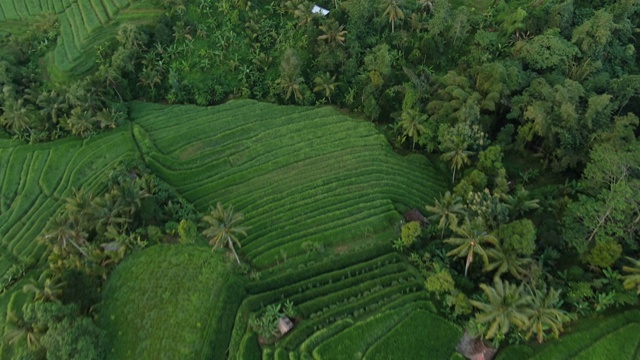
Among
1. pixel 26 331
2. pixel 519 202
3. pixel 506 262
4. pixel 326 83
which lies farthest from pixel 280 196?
pixel 26 331

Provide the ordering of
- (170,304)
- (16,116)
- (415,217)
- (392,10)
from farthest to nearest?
(392,10)
(16,116)
(415,217)
(170,304)

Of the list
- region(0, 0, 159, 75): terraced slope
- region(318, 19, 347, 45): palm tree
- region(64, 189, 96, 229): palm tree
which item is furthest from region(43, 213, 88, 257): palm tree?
region(318, 19, 347, 45): palm tree

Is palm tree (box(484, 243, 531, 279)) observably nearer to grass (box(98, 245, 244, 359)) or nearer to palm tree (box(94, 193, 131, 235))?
grass (box(98, 245, 244, 359))

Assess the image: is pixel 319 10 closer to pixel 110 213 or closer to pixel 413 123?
pixel 413 123

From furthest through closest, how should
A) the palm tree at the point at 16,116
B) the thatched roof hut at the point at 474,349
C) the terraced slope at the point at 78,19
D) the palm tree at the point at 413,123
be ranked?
1. the terraced slope at the point at 78,19
2. the palm tree at the point at 16,116
3. the palm tree at the point at 413,123
4. the thatched roof hut at the point at 474,349

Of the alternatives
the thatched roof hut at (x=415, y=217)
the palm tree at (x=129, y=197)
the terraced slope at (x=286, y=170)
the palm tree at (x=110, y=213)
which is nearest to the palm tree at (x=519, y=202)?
the thatched roof hut at (x=415, y=217)

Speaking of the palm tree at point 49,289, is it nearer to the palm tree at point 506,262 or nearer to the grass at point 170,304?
the grass at point 170,304
